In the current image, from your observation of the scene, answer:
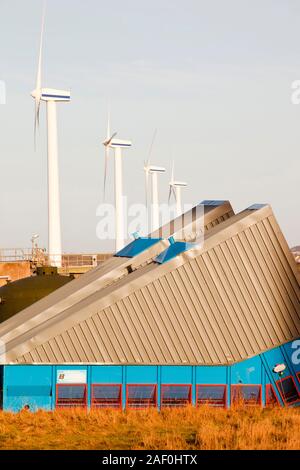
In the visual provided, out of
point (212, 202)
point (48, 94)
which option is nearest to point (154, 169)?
point (48, 94)

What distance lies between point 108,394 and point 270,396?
19.1 feet

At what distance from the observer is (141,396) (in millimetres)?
30031

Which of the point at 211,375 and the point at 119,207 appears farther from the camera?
the point at 119,207

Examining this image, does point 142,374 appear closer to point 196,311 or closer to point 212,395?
point 212,395

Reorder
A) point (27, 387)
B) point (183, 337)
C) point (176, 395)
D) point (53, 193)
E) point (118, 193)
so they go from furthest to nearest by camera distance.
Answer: point (118, 193) < point (53, 193) < point (183, 337) < point (176, 395) < point (27, 387)

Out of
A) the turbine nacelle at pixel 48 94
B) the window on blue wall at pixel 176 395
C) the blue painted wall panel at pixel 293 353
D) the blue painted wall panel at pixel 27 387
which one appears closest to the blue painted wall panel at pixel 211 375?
the window on blue wall at pixel 176 395

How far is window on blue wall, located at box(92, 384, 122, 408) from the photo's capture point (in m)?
30.0

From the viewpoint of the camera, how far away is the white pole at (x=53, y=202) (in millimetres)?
72750

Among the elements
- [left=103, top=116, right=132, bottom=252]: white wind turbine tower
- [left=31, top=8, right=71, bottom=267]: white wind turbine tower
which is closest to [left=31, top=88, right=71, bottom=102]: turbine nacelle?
[left=31, top=8, right=71, bottom=267]: white wind turbine tower

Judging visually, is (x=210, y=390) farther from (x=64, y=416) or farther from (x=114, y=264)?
(x=114, y=264)

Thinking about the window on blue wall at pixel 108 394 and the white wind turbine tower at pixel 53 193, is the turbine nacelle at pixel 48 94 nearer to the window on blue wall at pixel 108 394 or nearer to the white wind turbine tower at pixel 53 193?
the white wind turbine tower at pixel 53 193

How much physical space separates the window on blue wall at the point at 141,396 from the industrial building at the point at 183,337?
0.03 m

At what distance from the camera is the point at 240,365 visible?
100ft

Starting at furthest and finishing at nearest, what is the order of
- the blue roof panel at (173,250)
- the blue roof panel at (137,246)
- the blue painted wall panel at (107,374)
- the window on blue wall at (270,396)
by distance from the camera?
the blue roof panel at (137,246) → the window on blue wall at (270,396) → the blue roof panel at (173,250) → the blue painted wall panel at (107,374)
